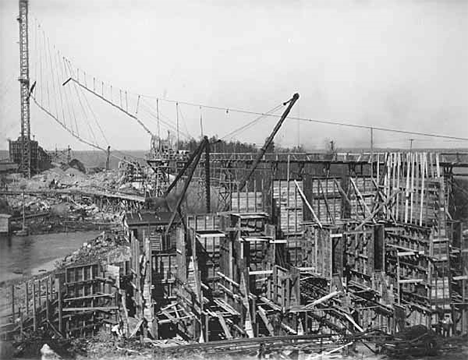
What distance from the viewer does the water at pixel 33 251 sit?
3397cm

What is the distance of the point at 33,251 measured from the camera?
41.2 m

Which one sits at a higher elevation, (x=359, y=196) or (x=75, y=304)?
(x=359, y=196)

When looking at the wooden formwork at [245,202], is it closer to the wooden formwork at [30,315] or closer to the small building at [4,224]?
the wooden formwork at [30,315]

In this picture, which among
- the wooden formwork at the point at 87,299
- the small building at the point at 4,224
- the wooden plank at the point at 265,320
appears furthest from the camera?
the small building at the point at 4,224

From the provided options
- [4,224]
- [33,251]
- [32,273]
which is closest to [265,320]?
[32,273]

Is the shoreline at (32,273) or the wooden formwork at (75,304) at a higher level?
the wooden formwork at (75,304)

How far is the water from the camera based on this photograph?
1337 inches

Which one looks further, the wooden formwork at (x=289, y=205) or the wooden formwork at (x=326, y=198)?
the wooden formwork at (x=326, y=198)

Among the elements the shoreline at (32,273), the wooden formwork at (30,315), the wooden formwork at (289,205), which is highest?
the wooden formwork at (289,205)

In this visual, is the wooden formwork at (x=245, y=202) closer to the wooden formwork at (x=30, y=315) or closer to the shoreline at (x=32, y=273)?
the wooden formwork at (x=30, y=315)

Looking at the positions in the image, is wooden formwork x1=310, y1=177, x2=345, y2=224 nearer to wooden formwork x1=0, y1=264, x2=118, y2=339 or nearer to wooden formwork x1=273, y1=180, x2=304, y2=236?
wooden formwork x1=273, y1=180, x2=304, y2=236

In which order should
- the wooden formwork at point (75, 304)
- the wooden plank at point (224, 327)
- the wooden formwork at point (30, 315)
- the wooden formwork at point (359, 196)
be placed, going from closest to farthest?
the wooden plank at point (224, 327) < the wooden formwork at point (30, 315) < the wooden formwork at point (75, 304) < the wooden formwork at point (359, 196)

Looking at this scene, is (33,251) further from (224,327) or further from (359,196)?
(224,327)

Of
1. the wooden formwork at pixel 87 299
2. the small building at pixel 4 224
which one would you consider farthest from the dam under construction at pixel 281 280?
the small building at pixel 4 224
